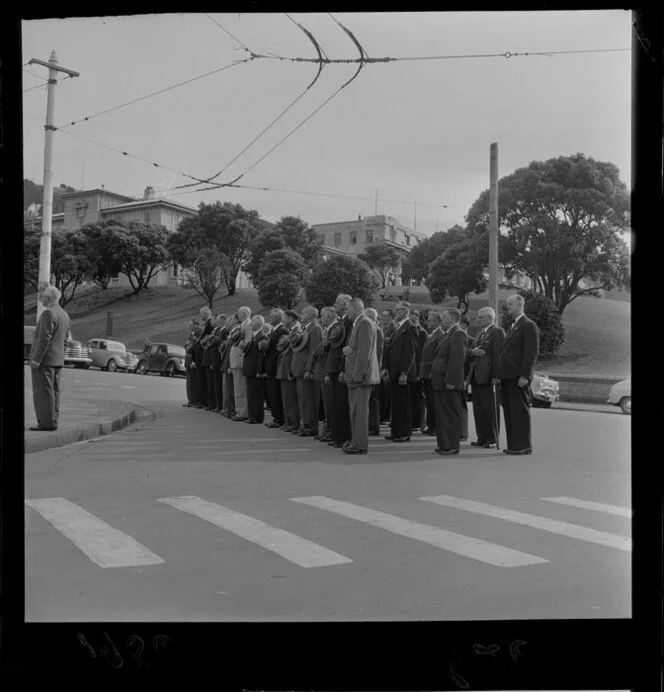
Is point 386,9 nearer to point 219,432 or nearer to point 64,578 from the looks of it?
point 64,578

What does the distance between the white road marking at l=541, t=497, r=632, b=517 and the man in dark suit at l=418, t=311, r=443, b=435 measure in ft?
13.4

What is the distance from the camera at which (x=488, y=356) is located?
453 inches

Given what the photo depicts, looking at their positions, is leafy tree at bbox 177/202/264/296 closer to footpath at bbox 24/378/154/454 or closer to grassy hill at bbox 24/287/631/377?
grassy hill at bbox 24/287/631/377

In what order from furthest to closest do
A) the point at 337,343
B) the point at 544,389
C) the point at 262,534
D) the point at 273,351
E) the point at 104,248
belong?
the point at 544,389, the point at 273,351, the point at 337,343, the point at 262,534, the point at 104,248

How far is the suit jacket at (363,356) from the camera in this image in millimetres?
10484

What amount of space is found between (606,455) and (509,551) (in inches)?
241

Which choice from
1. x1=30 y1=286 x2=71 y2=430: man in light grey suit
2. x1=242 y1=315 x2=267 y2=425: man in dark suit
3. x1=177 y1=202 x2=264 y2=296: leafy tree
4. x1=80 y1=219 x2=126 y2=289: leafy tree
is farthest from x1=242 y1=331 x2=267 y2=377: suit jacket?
x1=80 y1=219 x2=126 y2=289: leafy tree

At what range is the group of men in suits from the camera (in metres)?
10.6

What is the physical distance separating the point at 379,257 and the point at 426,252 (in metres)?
0.54

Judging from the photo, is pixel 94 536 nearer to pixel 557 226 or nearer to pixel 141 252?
pixel 141 252

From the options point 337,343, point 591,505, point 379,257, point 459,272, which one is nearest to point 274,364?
point 337,343

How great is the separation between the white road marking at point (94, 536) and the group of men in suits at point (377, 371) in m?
3.27

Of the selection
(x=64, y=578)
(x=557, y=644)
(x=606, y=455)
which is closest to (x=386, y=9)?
(x=557, y=644)

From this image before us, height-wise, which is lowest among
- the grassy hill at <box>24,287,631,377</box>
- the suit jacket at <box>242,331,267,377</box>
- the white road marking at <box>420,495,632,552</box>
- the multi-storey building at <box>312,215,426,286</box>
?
the white road marking at <box>420,495,632,552</box>
